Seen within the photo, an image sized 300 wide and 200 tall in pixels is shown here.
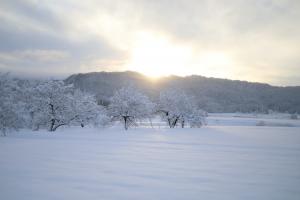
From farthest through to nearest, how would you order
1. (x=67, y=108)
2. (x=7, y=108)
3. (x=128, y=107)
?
(x=128, y=107), (x=67, y=108), (x=7, y=108)

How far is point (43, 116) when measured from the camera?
36719 mm

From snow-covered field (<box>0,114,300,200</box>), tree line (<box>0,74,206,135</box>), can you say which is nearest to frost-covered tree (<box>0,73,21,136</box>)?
tree line (<box>0,74,206,135</box>)

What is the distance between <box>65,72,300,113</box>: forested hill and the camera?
5182 inches

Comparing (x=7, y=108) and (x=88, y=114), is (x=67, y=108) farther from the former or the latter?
(x=7, y=108)

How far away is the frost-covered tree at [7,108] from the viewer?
27250 mm

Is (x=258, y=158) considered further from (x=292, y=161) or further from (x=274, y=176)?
(x=274, y=176)

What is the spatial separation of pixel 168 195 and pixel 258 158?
872cm

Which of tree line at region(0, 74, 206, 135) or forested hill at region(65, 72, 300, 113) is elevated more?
forested hill at region(65, 72, 300, 113)

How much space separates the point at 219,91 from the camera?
143 metres

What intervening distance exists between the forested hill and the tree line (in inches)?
2895

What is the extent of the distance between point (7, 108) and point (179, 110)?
30683 millimetres

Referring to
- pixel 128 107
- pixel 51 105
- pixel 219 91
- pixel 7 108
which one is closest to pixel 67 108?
pixel 51 105

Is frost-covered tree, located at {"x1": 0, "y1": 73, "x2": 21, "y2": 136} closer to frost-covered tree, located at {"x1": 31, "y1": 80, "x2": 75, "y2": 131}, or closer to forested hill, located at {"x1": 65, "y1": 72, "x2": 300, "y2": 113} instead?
frost-covered tree, located at {"x1": 31, "y1": 80, "x2": 75, "y2": 131}

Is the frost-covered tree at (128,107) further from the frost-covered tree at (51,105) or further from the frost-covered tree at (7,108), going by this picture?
the frost-covered tree at (7,108)
